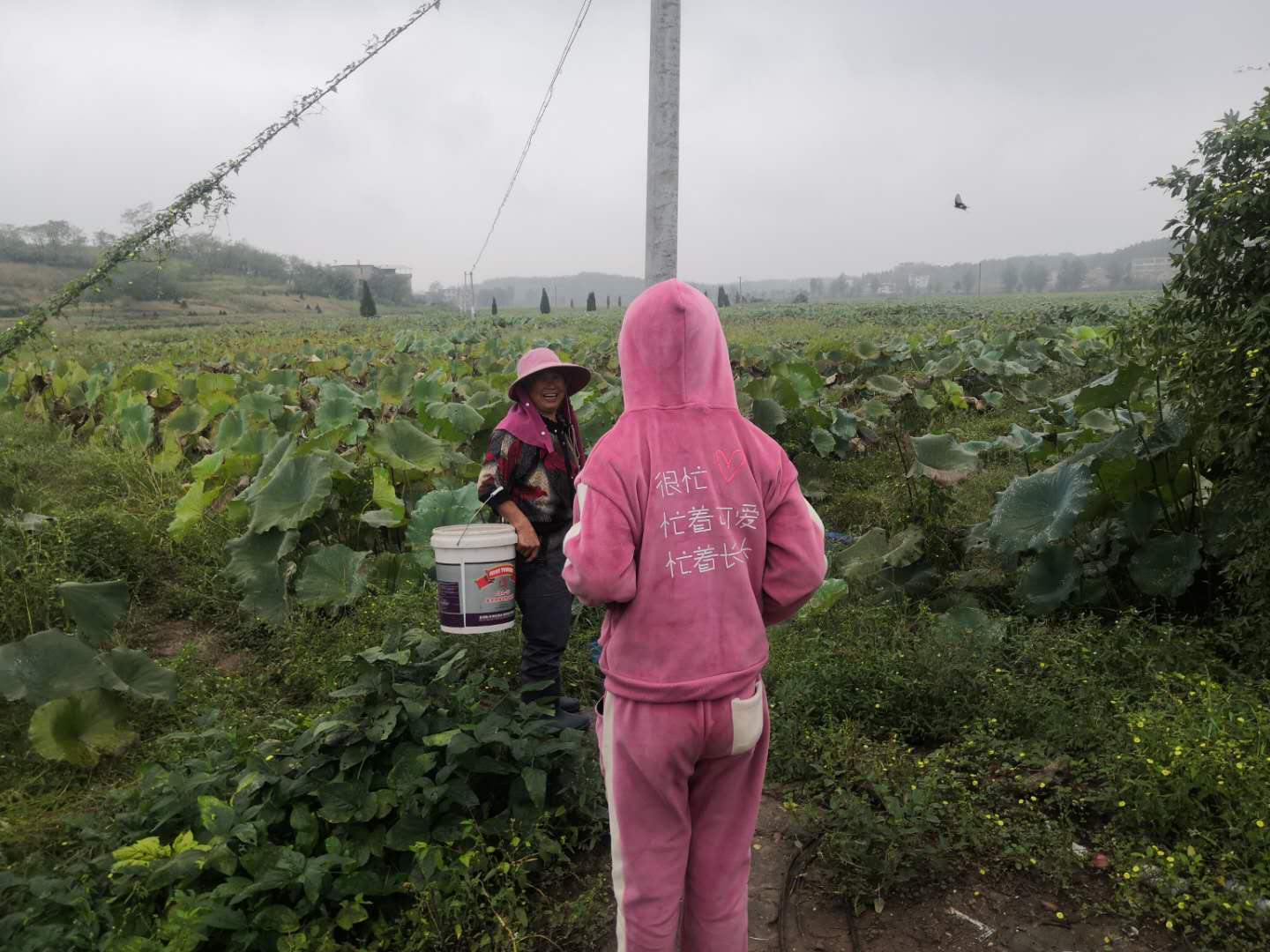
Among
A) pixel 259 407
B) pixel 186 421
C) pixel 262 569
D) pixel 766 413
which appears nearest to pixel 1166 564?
pixel 766 413

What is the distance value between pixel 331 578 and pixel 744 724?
3.41 meters

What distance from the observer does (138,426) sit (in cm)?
762

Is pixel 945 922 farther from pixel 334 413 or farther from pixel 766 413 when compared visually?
pixel 334 413

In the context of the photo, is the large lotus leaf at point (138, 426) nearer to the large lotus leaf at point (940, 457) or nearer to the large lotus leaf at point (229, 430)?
the large lotus leaf at point (229, 430)

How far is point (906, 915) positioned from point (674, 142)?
110 inches

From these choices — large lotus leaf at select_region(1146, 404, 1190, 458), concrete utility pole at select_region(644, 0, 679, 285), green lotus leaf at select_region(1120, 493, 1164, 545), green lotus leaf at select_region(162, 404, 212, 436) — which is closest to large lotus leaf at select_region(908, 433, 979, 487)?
green lotus leaf at select_region(1120, 493, 1164, 545)

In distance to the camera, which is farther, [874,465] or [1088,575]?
[874,465]

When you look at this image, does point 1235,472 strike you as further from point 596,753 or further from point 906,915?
point 596,753

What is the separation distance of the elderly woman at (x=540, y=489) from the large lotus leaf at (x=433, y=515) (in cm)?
142

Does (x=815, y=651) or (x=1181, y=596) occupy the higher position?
(x=1181, y=596)

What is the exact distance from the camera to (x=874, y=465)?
24.2 feet

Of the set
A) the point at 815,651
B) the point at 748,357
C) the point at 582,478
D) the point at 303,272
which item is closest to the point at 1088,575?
the point at 815,651

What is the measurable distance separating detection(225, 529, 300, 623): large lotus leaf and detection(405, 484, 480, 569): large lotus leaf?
69 cm

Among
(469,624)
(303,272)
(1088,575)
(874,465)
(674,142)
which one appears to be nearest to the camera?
(469,624)
